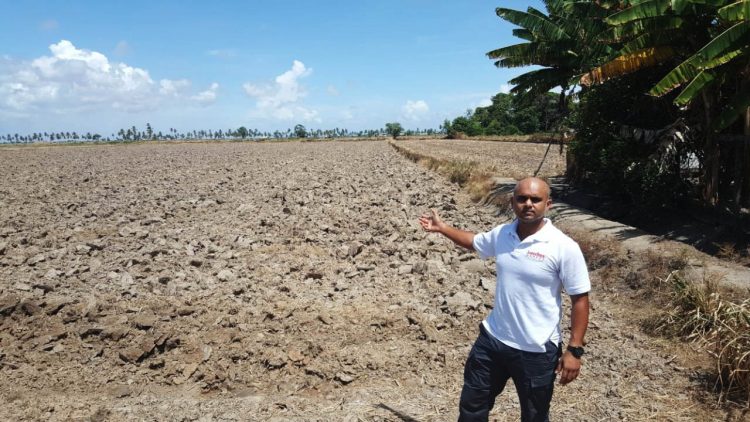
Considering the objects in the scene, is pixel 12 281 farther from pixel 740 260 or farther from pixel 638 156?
pixel 638 156

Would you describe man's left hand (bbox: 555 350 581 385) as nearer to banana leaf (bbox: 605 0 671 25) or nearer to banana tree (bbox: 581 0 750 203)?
banana tree (bbox: 581 0 750 203)

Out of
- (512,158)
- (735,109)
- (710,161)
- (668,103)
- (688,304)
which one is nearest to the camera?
(688,304)

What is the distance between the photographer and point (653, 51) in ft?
28.2

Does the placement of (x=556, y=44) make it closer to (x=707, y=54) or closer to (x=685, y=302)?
(x=707, y=54)

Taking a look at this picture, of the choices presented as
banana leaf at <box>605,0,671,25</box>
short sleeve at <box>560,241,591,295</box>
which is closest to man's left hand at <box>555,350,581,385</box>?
short sleeve at <box>560,241,591,295</box>

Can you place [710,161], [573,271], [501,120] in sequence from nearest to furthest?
1. [573,271]
2. [710,161]
3. [501,120]

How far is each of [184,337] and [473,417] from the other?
3383 mm

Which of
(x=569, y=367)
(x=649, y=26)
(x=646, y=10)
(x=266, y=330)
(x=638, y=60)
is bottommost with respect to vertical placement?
(x=266, y=330)

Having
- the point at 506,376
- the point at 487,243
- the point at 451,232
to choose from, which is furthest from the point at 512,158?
the point at 506,376

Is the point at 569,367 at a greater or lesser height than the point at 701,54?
lesser

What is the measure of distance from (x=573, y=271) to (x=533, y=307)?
31cm

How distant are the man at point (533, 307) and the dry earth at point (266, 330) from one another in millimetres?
1213

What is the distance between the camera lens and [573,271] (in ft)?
8.14

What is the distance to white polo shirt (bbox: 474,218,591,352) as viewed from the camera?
98.4 inches
